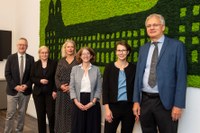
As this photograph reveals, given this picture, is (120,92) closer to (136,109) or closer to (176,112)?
(136,109)

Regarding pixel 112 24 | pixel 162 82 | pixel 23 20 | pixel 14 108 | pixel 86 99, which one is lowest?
pixel 14 108

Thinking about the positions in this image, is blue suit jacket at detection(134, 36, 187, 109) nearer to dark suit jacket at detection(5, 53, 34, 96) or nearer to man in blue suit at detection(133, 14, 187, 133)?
man in blue suit at detection(133, 14, 187, 133)

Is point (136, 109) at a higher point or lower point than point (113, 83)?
lower

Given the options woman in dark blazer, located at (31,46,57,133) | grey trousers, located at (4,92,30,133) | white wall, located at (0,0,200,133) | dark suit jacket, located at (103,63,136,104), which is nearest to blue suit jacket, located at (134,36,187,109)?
dark suit jacket, located at (103,63,136,104)

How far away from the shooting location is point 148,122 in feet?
8.38

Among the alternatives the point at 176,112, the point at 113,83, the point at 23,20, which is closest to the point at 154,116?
the point at 176,112

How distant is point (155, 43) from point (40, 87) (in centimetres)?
188

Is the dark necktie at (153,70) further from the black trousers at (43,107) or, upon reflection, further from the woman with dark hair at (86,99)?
the black trousers at (43,107)

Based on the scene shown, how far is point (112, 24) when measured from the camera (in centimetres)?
353

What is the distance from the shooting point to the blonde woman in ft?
11.7

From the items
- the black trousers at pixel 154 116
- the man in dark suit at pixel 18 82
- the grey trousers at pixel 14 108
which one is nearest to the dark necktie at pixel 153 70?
the black trousers at pixel 154 116

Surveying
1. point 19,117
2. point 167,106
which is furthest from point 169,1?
point 19,117

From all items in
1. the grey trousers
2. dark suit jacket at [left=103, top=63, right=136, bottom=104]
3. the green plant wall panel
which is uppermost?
the green plant wall panel

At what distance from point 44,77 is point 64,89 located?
41cm
